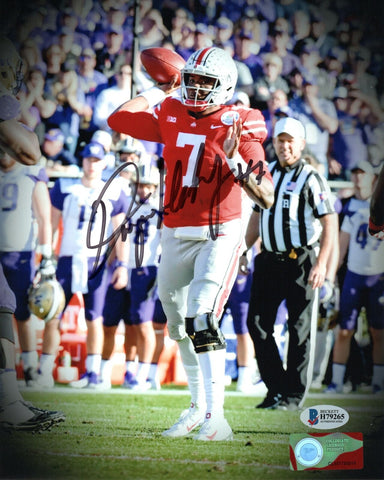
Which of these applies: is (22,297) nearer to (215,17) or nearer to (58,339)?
(58,339)

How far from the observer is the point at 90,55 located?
146 inches

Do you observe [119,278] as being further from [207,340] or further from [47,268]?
[207,340]

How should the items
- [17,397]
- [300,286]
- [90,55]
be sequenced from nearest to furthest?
[17,397], [90,55], [300,286]

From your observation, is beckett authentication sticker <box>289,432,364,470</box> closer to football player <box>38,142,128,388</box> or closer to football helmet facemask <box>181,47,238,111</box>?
football player <box>38,142,128,388</box>

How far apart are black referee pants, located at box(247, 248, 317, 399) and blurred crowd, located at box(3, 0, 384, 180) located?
1.74 feet

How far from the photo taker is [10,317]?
3395 mm

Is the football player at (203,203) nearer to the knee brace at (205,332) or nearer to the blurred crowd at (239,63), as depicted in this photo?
the knee brace at (205,332)

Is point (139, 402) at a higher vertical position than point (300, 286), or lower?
lower

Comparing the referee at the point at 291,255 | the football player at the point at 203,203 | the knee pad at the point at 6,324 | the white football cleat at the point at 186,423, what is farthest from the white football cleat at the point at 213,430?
the knee pad at the point at 6,324

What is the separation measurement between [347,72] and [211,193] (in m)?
0.89

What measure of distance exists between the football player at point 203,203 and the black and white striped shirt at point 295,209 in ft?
1.49

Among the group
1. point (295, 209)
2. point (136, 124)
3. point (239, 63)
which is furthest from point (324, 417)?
point (239, 63)

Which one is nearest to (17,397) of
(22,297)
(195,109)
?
(22,297)
